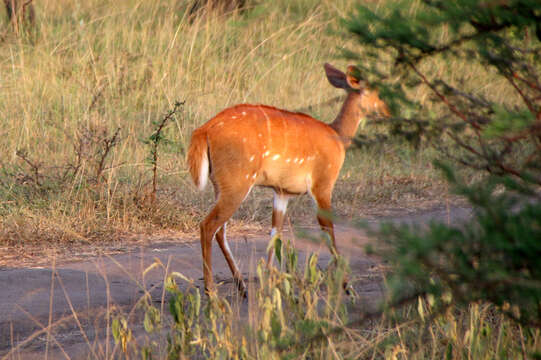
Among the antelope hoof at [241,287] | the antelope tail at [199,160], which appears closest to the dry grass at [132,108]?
the antelope tail at [199,160]

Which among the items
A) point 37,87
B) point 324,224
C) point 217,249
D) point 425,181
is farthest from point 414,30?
point 37,87

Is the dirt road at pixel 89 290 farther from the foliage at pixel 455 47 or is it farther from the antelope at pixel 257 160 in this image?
the foliage at pixel 455 47

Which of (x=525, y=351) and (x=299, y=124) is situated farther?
(x=299, y=124)

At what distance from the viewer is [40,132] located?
27.0 feet

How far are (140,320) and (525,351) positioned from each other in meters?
2.00

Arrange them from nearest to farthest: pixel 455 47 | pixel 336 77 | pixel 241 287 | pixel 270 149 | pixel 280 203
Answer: pixel 455 47
pixel 241 287
pixel 270 149
pixel 280 203
pixel 336 77

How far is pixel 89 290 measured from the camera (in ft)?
15.1

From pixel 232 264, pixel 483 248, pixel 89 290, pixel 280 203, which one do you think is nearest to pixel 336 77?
pixel 280 203

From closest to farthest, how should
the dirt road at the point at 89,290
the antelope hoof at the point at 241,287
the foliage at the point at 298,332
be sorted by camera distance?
the foliage at the point at 298,332 < the dirt road at the point at 89,290 < the antelope hoof at the point at 241,287

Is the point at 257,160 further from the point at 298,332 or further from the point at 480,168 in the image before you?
the point at 480,168

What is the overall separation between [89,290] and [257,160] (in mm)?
1332

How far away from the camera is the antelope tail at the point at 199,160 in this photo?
499 centimetres

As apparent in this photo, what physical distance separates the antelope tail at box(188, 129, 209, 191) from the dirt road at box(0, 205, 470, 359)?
1.66 feet

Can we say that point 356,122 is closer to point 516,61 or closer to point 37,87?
point 516,61
